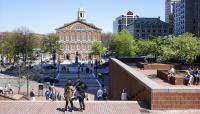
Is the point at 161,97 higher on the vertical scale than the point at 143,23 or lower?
lower

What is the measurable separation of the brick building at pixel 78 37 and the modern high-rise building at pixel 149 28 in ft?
142

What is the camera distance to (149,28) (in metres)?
161

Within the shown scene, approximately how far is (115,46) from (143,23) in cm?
8296

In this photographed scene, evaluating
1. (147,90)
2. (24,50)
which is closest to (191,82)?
(147,90)

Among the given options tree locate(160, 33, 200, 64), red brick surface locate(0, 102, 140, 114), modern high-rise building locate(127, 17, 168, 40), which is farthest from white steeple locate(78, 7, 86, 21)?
red brick surface locate(0, 102, 140, 114)

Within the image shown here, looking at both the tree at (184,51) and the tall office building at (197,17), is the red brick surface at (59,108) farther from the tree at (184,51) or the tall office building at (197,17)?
the tall office building at (197,17)

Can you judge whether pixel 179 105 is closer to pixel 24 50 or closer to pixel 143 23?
pixel 24 50

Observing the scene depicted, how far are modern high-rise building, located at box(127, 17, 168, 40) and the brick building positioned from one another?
142 ft

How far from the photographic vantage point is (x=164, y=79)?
20.5 metres

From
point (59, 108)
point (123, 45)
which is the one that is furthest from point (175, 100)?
point (123, 45)

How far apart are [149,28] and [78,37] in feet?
164

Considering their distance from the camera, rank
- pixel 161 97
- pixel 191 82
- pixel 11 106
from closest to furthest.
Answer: pixel 161 97 < pixel 11 106 < pixel 191 82

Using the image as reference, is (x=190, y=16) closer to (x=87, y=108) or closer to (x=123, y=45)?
(x=123, y=45)

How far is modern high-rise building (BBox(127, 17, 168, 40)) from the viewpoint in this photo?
159 metres
